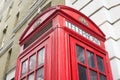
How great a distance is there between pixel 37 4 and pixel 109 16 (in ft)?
15.7

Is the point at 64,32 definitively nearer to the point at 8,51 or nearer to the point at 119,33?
the point at 119,33

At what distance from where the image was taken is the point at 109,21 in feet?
16.7

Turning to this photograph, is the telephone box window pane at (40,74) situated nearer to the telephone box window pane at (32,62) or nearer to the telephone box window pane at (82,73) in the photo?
the telephone box window pane at (32,62)

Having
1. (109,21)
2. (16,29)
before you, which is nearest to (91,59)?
(109,21)

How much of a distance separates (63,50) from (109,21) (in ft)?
6.80

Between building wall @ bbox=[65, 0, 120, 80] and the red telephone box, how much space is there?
273mm

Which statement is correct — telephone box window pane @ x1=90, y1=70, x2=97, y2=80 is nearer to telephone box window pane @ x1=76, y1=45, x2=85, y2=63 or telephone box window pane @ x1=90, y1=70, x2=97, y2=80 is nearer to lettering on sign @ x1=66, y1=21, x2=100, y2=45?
telephone box window pane @ x1=76, y1=45, x2=85, y2=63

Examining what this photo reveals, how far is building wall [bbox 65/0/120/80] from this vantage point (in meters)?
4.52

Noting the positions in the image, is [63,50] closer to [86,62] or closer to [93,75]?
[86,62]

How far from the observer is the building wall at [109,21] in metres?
4.52

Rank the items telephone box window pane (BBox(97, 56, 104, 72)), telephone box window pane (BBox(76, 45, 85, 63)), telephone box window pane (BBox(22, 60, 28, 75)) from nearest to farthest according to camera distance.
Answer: telephone box window pane (BBox(76, 45, 85, 63)), telephone box window pane (BBox(97, 56, 104, 72)), telephone box window pane (BBox(22, 60, 28, 75))

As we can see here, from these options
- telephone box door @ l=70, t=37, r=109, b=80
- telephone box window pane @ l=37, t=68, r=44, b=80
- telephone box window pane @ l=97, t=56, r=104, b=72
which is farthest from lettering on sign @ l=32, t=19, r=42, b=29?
telephone box window pane @ l=97, t=56, r=104, b=72

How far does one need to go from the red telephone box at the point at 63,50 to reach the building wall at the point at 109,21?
27 centimetres

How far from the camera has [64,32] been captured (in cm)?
357
